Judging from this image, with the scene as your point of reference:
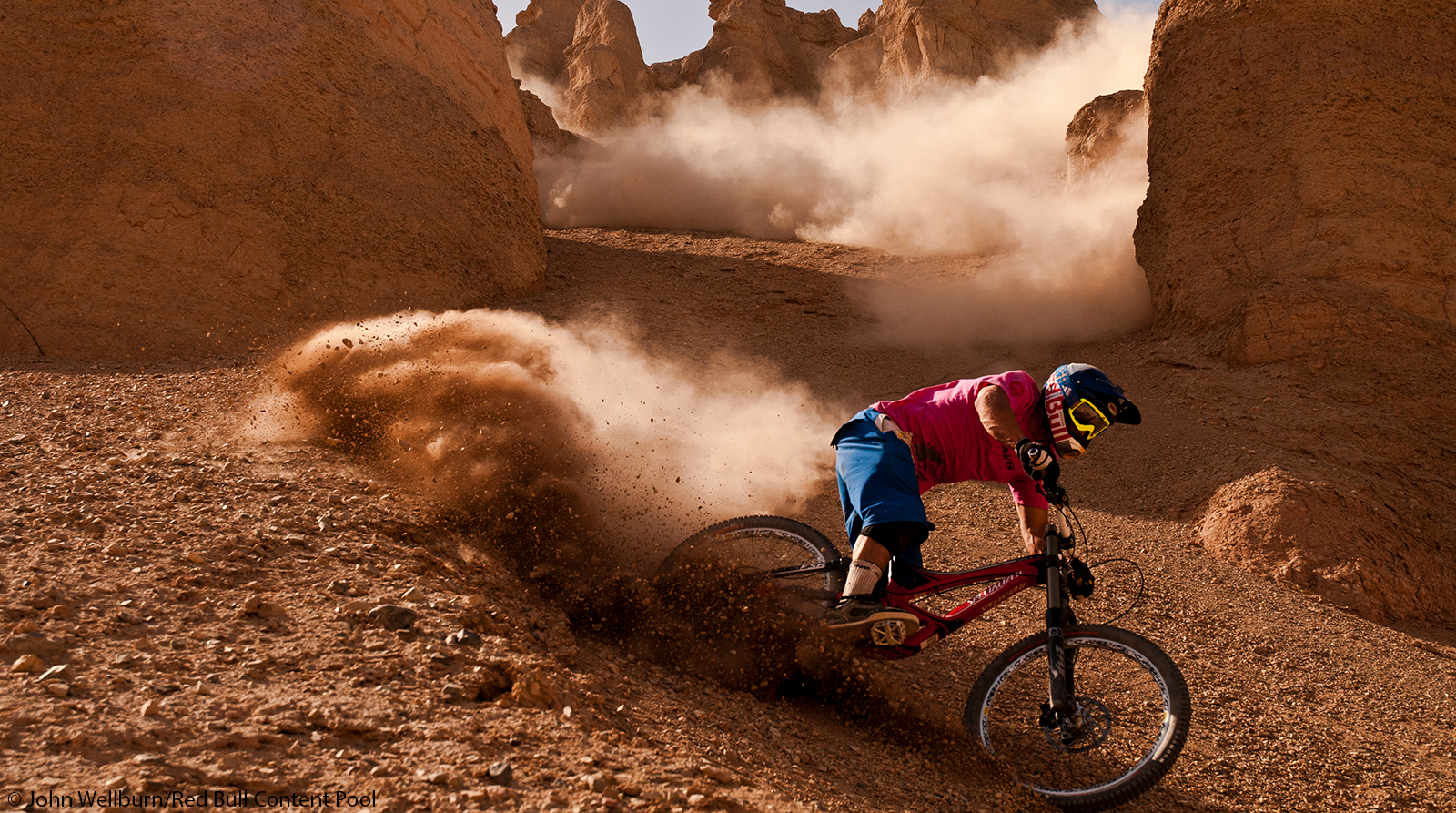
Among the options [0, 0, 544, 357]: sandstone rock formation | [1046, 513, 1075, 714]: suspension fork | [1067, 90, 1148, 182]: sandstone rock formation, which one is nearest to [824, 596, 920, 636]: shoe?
[1046, 513, 1075, 714]: suspension fork

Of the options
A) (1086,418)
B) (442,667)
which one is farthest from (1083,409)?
(442,667)

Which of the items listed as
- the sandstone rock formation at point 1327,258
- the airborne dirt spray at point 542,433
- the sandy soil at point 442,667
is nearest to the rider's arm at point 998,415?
the sandy soil at point 442,667

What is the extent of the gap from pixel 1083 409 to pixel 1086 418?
0.13 ft

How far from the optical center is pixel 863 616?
3.18m

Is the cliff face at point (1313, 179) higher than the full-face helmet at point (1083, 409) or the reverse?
higher

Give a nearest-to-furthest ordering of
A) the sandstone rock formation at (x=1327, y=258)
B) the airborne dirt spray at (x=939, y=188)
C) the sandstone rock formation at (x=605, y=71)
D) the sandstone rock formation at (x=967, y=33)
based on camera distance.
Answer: the sandstone rock formation at (x=1327, y=258) → the airborne dirt spray at (x=939, y=188) → the sandstone rock formation at (x=967, y=33) → the sandstone rock formation at (x=605, y=71)

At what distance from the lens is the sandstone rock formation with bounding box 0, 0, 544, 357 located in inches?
283

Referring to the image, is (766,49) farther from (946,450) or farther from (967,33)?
(946,450)

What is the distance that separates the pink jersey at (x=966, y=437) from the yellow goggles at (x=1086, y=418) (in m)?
0.18

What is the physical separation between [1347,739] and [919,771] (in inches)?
99.8

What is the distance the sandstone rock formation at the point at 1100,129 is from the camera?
12.0 meters

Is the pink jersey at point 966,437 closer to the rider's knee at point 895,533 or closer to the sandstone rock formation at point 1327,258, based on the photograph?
the rider's knee at point 895,533

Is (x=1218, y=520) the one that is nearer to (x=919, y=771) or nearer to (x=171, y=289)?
(x=919, y=771)

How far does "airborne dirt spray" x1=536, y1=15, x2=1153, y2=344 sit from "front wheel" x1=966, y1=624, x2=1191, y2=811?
23.2ft
